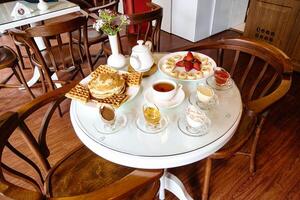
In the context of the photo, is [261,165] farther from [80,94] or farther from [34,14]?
[34,14]

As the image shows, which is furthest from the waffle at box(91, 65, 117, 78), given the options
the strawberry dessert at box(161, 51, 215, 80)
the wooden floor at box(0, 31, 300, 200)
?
the wooden floor at box(0, 31, 300, 200)

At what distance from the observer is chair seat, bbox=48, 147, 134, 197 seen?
39.9 inches

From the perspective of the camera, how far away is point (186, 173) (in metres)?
1.59

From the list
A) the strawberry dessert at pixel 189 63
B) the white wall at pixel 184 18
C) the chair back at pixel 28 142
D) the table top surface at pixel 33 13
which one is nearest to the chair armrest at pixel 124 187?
the chair back at pixel 28 142

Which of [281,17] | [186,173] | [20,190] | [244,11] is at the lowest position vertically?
[186,173]

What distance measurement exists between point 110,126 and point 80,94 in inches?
8.1

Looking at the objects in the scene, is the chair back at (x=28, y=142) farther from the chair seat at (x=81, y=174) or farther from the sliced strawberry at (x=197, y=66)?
the sliced strawberry at (x=197, y=66)

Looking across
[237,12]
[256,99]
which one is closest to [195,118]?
[256,99]

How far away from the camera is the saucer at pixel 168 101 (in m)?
1.01

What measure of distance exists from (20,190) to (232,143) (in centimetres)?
94

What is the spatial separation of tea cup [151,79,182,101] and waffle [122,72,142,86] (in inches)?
3.5

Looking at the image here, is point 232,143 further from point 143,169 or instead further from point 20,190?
point 20,190

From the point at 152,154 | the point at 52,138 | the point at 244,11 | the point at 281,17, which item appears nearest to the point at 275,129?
the point at 281,17

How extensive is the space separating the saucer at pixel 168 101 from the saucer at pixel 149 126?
6 centimetres
